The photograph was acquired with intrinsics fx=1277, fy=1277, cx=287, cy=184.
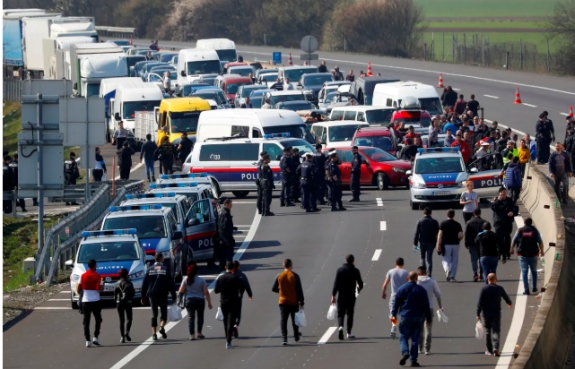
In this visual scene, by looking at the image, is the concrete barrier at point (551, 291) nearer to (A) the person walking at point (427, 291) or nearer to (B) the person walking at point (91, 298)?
(A) the person walking at point (427, 291)

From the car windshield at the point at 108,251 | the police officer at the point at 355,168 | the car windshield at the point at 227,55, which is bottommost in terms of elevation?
the car windshield at the point at 108,251

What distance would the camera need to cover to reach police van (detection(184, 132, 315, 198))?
119ft

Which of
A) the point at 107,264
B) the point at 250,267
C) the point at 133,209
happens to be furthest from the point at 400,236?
the point at 107,264

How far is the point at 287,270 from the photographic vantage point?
19.1 m

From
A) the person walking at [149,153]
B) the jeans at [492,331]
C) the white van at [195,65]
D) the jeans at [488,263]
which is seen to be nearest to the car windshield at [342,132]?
the person walking at [149,153]

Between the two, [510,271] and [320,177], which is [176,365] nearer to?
[510,271]

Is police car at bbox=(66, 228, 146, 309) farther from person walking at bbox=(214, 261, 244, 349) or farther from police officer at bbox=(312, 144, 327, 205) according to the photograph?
police officer at bbox=(312, 144, 327, 205)

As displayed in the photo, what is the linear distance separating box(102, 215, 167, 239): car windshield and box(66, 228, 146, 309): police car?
4.90 feet

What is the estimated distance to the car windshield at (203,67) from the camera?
6581 centimetres

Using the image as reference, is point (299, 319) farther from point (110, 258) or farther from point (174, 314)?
point (110, 258)

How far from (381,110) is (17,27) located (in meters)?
42.5

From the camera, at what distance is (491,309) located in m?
17.7

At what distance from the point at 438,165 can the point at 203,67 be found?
113 feet

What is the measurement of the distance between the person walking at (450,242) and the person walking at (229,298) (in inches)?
217
